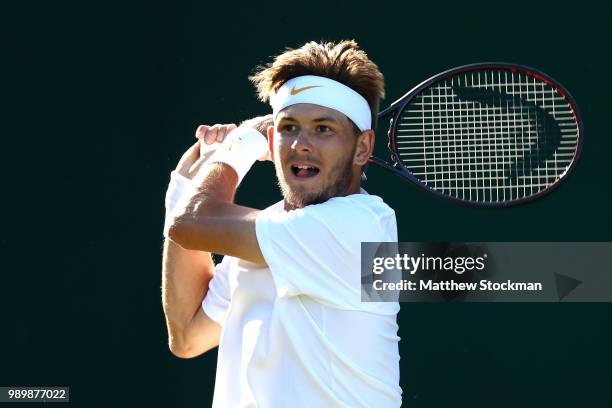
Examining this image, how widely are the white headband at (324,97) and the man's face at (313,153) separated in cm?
2

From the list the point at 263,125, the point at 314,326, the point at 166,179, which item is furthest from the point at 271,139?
the point at 166,179

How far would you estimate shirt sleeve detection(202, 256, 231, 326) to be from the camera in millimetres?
2596

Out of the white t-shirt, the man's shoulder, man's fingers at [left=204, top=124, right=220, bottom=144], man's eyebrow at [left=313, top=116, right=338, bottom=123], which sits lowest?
the white t-shirt

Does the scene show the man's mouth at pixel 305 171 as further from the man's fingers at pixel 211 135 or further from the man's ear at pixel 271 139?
the man's fingers at pixel 211 135

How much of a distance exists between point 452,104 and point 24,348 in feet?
5.67

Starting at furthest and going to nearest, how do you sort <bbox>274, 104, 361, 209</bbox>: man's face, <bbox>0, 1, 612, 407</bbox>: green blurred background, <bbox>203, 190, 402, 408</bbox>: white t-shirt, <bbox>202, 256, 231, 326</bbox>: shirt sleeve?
1. <bbox>0, 1, 612, 407</bbox>: green blurred background
2. <bbox>202, 256, 231, 326</bbox>: shirt sleeve
3. <bbox>274, 104, 361, 209</bbox>: man's face
4. <bbox>203, 190, 402, 408</bbox>: white t-shirt

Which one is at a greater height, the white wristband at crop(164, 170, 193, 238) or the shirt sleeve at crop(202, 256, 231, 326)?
the white wristband at crop(164, 170, 193, 238)

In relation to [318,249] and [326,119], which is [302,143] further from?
[318,249]

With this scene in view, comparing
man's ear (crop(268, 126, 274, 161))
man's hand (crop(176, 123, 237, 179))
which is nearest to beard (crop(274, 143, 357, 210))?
man's ear (crop(268, 126, 274, 161))

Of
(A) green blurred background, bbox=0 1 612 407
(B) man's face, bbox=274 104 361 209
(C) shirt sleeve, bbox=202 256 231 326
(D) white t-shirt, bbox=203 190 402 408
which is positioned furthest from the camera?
(A) green blurred background, bbox=0 1 612 407

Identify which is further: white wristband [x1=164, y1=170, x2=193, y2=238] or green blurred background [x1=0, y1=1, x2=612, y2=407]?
green blurred background [x1=0, y1=1, x2=612, y2=407]

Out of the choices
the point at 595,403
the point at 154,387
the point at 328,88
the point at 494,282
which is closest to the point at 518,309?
the point at 494,282

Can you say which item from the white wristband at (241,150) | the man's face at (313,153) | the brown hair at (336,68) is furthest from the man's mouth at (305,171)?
the brown hair at (336,68)

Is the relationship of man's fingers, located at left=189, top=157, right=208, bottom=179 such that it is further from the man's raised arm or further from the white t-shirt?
the white t-shirt
